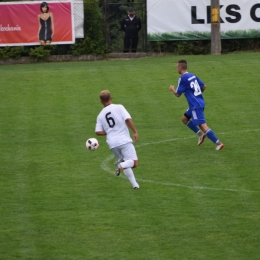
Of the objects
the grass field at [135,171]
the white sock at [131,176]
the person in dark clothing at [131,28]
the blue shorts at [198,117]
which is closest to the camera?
the grass field at [135,171]

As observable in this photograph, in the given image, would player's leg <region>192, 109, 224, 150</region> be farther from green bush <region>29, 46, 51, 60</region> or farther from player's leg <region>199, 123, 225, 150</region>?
green bush <region>29, 46, 51, 60</region>

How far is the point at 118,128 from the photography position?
1258 cm

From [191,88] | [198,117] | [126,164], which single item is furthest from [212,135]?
[126,164]

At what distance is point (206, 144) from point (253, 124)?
2.35m

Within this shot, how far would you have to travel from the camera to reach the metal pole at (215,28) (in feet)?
96.8

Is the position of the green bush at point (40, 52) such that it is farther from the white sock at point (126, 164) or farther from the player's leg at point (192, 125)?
the white sock at point (126, 164)

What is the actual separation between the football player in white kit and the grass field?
60 centimetres

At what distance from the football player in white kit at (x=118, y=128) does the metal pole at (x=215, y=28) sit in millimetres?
17674

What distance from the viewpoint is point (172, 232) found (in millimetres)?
10617

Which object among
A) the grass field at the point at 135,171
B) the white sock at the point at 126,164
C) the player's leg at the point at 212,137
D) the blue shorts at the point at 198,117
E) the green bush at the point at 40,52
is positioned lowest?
the grass field at the point at 135,171

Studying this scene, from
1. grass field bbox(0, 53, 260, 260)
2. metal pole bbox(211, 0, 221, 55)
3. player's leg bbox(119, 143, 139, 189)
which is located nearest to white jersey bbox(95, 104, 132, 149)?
player's leg bbox(119, 143, 139, 189)

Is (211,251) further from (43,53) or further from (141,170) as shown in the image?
(43,53)

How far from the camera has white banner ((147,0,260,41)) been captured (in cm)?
3056

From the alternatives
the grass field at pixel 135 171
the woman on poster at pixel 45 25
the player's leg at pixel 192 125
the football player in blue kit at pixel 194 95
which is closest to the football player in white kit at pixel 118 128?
the grass field at pixel 135 171
